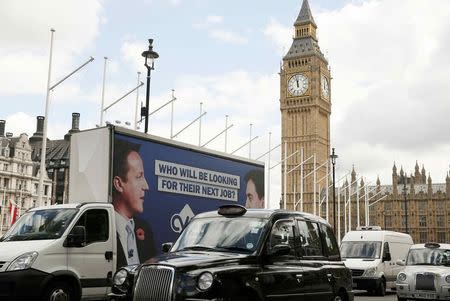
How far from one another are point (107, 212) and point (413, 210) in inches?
5060

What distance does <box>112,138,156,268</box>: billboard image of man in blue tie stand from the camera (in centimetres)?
1278

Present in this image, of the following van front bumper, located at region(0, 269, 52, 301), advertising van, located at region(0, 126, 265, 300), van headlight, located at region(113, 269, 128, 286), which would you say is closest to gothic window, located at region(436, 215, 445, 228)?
advertising van, located at region(0, 126, 265, 300)

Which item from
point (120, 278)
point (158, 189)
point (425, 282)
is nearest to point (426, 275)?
point (425, 282)

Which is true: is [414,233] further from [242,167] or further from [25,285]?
[25,285]

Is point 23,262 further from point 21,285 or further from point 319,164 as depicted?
point 319,164

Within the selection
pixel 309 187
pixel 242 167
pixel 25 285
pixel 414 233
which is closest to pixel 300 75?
pixel 309 187

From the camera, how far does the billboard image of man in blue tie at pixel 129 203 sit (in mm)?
12779

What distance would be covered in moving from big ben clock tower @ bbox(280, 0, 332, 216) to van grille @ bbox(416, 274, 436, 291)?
117 metres

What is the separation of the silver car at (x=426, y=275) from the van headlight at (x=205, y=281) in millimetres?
10201

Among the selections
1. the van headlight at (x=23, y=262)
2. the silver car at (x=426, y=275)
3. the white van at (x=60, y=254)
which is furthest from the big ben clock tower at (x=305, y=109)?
the van headlight at (x=23, y=262)

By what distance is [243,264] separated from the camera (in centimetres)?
738

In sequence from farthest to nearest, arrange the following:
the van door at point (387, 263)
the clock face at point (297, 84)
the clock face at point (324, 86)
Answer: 1. the clock face at point (324, 86)
2. the clock face at point (297, 84)
3. the van door at point (387, 263)

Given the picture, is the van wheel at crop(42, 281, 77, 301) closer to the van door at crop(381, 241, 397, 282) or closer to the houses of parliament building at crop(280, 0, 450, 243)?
the van door at crop(381, 241, 397, 282)

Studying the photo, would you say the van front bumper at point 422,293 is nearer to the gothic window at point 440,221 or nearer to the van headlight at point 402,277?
the van headlight at point 402,277
